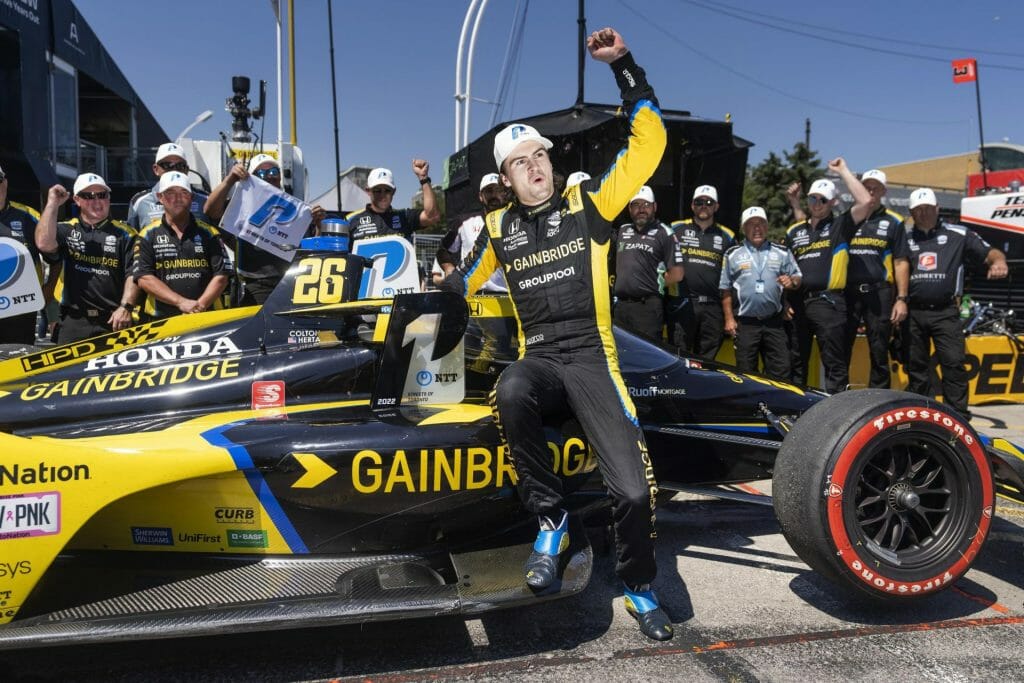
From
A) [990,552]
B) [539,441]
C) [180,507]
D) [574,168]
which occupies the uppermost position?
[574,168]

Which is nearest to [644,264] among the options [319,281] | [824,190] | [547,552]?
[824,190]

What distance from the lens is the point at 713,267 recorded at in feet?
20.7

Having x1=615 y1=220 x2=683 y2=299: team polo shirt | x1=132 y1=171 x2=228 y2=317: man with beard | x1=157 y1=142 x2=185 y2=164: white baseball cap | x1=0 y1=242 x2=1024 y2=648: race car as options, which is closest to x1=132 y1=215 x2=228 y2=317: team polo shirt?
x1=132 y1=171 x2=228 y2=317: man with beard

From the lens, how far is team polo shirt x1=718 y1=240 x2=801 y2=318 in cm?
589

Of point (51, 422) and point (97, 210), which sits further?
point (97, 210)

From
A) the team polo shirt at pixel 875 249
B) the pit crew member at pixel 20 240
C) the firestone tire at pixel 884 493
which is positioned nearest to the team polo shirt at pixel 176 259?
the pit crew member at pixel 20 240

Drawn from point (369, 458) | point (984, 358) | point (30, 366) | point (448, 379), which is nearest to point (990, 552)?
point (448, 379)

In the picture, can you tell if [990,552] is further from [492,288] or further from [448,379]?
[492,288]

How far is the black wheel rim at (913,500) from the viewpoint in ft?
9.27

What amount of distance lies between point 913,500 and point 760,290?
323 cm

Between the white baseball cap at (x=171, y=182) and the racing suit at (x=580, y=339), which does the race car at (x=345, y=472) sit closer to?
the racing suit at (x=580, y=339)

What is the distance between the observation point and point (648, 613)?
2.71 meters

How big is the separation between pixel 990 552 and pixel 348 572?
10.1 feet

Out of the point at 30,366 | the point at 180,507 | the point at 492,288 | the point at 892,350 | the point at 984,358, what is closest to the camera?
the point at 180,507
